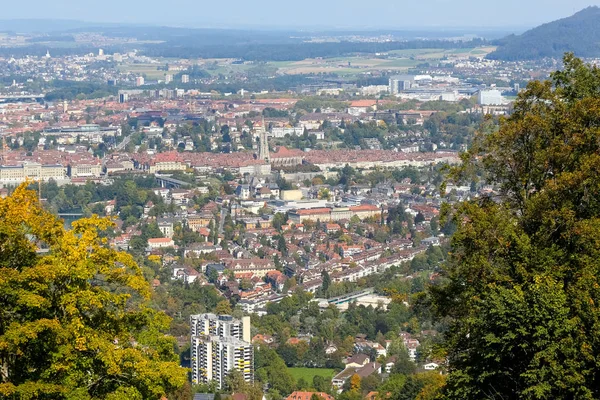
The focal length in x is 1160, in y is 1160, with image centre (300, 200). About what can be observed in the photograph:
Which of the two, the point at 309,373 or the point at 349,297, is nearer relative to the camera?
the point at 309,373

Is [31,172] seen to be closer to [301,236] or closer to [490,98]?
[301,236]

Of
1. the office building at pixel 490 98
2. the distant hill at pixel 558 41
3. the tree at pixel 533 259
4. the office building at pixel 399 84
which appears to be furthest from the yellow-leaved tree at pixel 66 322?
the distant hill at pixel 558 41

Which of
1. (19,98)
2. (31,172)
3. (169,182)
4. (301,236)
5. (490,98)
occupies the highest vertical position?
(301,236)

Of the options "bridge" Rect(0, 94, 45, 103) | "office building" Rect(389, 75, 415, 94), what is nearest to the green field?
"bridge" Rect(0, 94, 45, 103)

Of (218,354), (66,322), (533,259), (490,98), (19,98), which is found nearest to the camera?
(66,322)

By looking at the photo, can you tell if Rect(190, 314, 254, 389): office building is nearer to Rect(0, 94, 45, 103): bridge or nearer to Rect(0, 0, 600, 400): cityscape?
Rect(0, 0, 600, 400): cityscape

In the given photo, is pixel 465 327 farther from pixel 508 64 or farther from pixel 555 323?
pixel 508 64

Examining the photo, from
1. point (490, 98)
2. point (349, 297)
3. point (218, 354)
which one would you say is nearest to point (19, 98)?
point (490, 98)

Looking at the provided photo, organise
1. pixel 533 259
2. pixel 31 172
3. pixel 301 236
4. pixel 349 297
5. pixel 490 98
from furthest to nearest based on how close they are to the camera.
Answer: pixel 490 98
pixel 31 172
pixel 301 236
pixel 349 297
pixel 533 259
